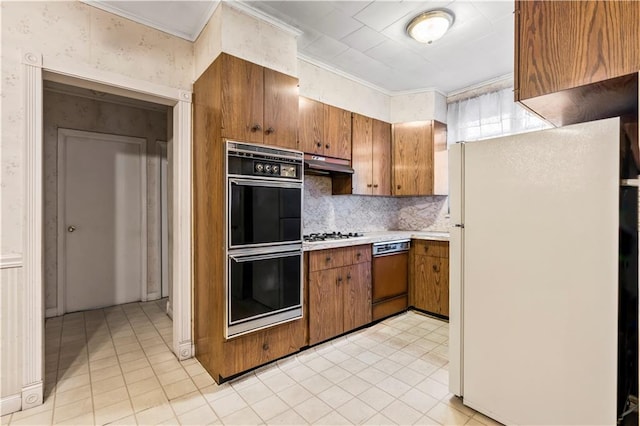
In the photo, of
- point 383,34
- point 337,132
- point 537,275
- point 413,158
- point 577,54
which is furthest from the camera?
point 413,158

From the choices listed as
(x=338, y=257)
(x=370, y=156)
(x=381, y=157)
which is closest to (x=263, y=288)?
(x=338, y=257)

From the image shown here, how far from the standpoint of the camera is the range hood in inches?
115

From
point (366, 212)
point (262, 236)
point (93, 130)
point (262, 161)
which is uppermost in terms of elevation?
point (93, 130)

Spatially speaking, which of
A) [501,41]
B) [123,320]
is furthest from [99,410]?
[501,41]

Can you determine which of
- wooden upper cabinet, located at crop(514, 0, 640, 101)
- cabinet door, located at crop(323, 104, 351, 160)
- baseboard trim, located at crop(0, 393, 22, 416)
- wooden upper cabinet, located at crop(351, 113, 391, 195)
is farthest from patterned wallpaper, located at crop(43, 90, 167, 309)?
wooden upper cabinet, located at crop(514, 0, 640, 101)

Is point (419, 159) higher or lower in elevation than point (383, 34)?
lower

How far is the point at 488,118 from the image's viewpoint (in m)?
3.52

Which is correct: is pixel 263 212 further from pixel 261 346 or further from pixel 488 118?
pixel 488 118

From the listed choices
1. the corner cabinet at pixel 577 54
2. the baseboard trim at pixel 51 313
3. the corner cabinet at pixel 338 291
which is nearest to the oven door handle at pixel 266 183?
the corner cabinet at pixel 338 291

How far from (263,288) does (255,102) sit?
4.49ft

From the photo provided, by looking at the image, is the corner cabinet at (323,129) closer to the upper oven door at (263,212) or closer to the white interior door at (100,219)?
the upper oven door at (263,212)

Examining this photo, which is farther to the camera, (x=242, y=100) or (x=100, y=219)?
(x=100, y=219)

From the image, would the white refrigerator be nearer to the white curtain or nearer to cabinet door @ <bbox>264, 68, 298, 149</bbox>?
cabinet door @ <bbox>264, 68, 298, 149</bbox>

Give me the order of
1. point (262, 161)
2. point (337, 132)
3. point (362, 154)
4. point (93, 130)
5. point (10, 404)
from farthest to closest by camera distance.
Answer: point (93, 130) < point (362, 154) < point (337, 132) < point (262, 161) < point (10, 404)
